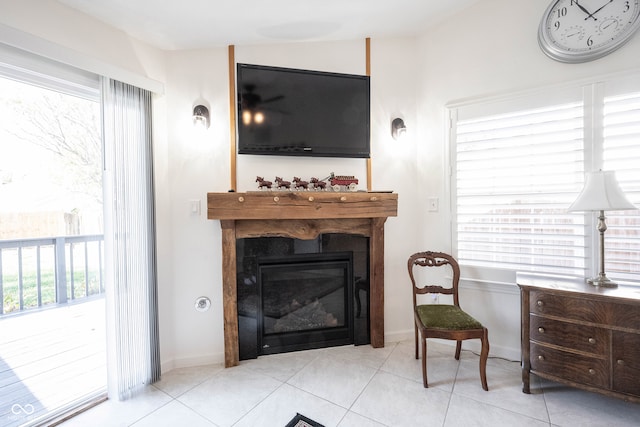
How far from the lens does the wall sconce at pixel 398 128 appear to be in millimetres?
2439

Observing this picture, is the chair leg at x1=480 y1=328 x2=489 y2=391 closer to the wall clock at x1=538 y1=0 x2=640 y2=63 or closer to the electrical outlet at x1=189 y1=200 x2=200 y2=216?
the wall clock at x1=538 y1=0 x2=640 y2=63

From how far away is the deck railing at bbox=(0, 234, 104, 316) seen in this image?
1.51 meters

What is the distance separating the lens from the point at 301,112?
2244 mm

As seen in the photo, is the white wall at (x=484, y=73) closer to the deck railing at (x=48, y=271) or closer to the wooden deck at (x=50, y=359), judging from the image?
the deck railing at (x=48, y=271)

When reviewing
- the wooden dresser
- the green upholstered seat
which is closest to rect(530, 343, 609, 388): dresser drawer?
the wooden dresser

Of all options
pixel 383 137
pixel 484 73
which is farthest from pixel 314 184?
pixel 484 73

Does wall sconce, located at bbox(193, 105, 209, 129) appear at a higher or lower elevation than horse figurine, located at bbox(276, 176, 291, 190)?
higher

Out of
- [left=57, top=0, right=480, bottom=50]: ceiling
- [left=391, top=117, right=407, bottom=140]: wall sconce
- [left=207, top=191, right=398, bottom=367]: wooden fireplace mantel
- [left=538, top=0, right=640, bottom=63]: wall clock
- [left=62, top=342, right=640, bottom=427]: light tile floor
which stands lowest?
[left=62, top=342, right=640, bottom=427]: light tile floor

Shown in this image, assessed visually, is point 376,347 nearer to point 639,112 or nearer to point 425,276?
point 425,276

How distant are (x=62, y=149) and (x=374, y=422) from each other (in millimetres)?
2517

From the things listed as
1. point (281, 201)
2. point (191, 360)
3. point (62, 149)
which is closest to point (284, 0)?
point (281, 201)

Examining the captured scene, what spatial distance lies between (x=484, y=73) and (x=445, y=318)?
196cm

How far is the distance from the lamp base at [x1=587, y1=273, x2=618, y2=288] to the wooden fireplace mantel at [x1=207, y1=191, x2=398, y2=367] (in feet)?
4.32

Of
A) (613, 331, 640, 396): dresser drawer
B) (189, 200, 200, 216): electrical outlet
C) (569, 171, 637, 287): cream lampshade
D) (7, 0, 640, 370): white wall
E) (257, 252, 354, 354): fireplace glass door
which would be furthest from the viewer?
(257, 252, 354, 354): fireplace glass door
